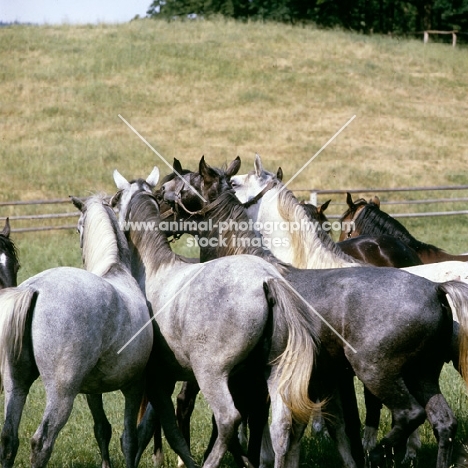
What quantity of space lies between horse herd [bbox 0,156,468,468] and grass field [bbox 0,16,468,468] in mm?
13914

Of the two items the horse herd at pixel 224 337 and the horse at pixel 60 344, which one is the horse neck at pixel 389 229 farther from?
the horse at pixel 60 344

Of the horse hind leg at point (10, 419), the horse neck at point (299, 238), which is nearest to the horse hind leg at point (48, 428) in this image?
the horse hind leg at point (10, 419)

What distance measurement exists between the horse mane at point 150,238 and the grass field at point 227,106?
13.7 metres

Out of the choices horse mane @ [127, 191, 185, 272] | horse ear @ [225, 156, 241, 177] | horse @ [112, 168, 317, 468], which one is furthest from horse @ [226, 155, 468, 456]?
horse @ [112, 168, 317, 468]

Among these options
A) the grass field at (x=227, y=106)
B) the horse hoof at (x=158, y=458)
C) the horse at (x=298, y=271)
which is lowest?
the grass field at (x=227, y=106)

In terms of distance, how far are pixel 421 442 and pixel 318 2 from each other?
167 feet

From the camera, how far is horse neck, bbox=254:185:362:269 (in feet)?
22.5

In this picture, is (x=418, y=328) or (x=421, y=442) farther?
(x=421, y=442)

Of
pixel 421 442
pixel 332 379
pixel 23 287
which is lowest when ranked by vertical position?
pixel 421 442

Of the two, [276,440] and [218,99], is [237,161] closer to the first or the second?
[276,440]

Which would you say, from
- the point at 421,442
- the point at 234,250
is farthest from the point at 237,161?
the point at 421,442

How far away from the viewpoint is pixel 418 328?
5250 mm

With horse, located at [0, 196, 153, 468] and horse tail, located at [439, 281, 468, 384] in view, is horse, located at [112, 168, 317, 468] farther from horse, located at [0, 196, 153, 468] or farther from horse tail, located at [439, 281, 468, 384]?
horse tail, located at [439, 281, 468, 384]

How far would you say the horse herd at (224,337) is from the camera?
15.6ft
